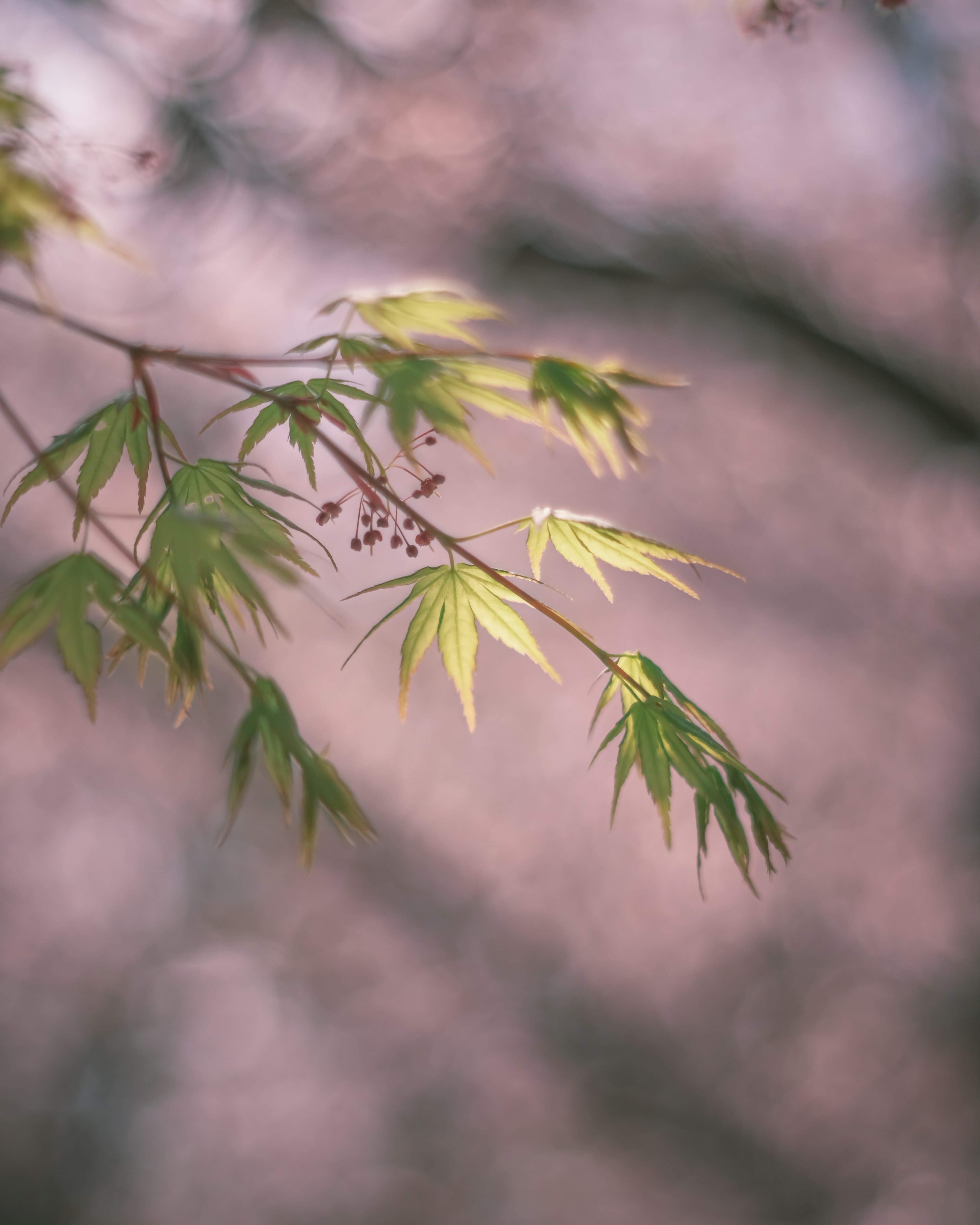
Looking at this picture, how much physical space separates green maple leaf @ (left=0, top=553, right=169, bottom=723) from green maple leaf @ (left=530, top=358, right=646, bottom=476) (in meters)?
0.29

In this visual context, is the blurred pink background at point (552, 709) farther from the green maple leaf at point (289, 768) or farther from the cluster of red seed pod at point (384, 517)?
the green maple leaf at point (289, 768)

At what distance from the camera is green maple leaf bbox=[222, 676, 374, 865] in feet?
1.54

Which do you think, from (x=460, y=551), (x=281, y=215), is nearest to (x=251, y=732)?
(x=460, y=551)

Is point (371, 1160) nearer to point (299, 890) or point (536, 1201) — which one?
point (536, 1201)

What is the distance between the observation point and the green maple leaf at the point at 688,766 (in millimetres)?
559

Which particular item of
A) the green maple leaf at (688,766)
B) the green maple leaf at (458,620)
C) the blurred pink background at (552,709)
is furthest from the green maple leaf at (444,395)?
the blurred pink background at (552,709)

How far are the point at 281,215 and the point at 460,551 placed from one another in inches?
74.4

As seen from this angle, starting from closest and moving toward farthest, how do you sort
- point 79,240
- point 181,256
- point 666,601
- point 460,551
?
1. point 79,240
2. point 460,551
3. point 181,256
4. point 666,601

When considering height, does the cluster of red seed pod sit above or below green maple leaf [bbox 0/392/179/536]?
above

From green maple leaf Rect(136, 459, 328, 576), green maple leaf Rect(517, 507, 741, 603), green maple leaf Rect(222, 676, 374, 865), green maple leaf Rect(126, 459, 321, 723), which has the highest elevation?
Result: green maple leaf Rect(517, 507, 741, 603)

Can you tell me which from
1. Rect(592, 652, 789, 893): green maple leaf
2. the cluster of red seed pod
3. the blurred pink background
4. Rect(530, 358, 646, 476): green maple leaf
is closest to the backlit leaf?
the cluster of red seed pod

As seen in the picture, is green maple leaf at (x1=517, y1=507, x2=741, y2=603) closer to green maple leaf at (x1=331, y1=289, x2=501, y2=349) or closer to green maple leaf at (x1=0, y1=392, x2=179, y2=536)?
green maple leaf at (x1=331, y1=289, x2=501, y2=349)

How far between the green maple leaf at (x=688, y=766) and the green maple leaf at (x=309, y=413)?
301mm

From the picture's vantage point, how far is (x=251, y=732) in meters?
0.49
